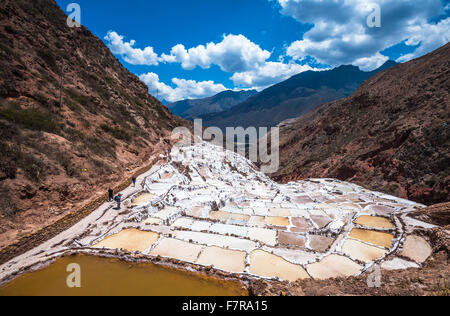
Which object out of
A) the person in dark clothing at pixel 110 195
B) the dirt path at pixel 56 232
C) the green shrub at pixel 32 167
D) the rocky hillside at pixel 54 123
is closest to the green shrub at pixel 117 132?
the rocky hillside at pixel 54 123

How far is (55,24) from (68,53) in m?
6.14

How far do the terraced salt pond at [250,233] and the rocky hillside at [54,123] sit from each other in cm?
259

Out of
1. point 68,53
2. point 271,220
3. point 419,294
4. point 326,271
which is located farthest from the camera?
point 68,53

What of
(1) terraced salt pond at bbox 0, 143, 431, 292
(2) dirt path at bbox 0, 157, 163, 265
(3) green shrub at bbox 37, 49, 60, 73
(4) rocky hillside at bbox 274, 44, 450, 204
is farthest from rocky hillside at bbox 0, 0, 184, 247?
(4) rocky hillside at bbox 274, 44, 450, 204

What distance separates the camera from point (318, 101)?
181m

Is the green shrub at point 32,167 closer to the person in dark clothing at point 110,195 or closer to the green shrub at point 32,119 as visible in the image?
the person in dark clothing at point 110,195

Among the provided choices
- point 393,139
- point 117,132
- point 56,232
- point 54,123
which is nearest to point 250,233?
point 56,232

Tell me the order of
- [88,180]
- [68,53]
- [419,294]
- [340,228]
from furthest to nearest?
[68,53]
[88,180]
[340,228]
[419,294]

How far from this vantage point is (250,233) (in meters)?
10.2

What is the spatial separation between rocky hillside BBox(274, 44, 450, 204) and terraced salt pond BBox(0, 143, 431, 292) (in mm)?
5740

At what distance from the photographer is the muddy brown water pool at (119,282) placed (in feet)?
20.4
